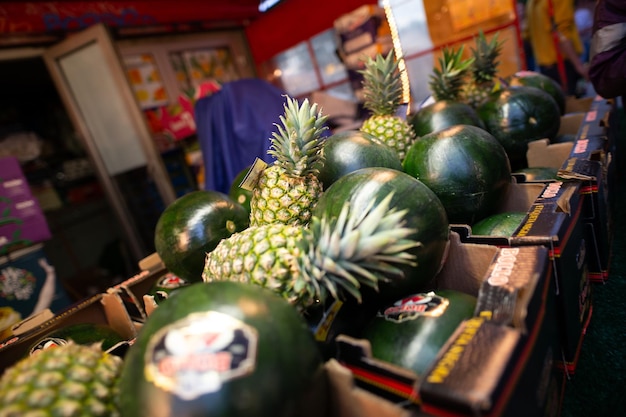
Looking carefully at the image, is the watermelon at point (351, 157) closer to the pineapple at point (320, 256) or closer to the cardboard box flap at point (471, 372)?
the pineapple at point (320, 256)

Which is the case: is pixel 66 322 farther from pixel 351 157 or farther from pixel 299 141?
pixel 351 157

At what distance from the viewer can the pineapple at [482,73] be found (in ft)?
9.78

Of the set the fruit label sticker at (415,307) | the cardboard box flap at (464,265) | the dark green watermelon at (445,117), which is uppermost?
the dark green watermelon at (445,117)

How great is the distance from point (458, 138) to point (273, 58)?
23.5 feet

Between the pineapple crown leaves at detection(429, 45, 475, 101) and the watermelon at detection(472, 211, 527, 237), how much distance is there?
142 centimetres

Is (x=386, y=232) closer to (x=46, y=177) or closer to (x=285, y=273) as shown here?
(x=285, y=273)

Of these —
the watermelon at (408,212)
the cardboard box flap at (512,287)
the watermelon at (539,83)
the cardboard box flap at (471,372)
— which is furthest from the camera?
the watermelon at (539,83)

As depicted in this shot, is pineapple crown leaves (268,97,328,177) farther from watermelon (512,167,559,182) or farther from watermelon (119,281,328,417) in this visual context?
watermelon (512,167,559,182)

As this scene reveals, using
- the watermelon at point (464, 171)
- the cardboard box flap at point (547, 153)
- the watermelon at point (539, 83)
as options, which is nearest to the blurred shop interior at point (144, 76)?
the watermelon at point (539, 83)

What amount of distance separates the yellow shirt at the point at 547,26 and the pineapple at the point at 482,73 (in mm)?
3328

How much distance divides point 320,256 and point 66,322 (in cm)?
156

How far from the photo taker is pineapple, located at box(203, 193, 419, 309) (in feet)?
3.28

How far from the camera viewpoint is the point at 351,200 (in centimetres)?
124

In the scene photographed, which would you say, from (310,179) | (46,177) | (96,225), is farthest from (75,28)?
Result: (310,179)
